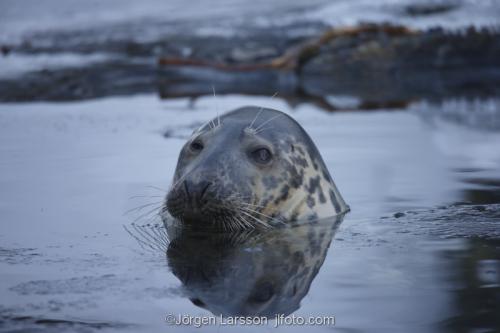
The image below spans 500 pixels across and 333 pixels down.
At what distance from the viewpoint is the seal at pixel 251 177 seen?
19.4 feet

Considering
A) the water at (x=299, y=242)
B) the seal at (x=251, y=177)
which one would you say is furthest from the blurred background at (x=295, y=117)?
the seal at (x=251, y=177)

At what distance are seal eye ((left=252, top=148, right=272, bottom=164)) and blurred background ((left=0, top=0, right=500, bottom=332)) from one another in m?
0.59

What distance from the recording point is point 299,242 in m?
5.74

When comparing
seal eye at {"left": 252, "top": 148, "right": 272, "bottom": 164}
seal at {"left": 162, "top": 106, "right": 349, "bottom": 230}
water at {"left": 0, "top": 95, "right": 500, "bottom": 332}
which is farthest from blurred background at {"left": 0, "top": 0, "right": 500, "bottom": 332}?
seal eye at {"left": 252, "top": 148, "right": 272, "bottom": 164}

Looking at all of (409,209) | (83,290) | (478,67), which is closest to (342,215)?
A: (409,209)

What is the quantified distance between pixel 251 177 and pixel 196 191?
0.45 metres

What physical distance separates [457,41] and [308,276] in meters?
10.9

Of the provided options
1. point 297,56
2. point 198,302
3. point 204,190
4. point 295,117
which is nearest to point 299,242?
point 204,190

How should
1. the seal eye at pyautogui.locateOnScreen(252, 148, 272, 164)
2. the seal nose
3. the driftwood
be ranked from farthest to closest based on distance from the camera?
the driftwood
the seal eye at pyautogui.locateOnScreen(252, 148, 272, 164)
the seal nose

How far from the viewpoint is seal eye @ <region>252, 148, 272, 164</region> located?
6.32 metres

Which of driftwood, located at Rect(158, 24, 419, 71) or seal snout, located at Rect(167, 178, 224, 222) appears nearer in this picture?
seal snout, located at Rect(167, 178, 224, 222)

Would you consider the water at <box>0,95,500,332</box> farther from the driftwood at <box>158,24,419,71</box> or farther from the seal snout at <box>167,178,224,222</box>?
the driftwood at <box>158,24,419,71</box>

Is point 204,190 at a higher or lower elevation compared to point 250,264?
higher

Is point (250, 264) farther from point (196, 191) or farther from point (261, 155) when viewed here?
point (261, 155)
